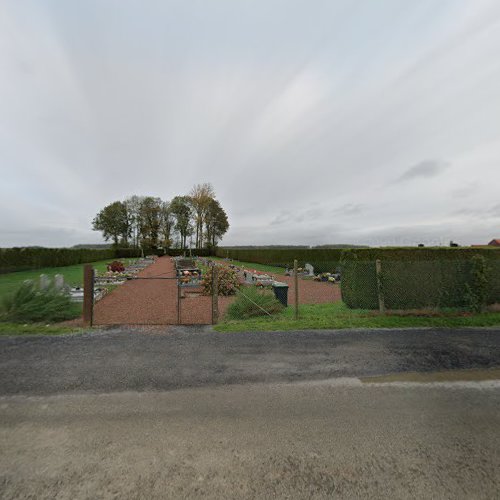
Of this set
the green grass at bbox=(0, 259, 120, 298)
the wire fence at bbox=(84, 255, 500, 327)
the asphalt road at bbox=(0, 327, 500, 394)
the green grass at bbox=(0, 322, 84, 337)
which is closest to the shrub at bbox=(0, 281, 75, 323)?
the green grass at bbox=(0, 322, 84, 337)

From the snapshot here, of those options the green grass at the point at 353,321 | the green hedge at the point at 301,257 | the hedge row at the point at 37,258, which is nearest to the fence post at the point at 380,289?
the green grass at the point at 353,321

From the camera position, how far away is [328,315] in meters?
8.07

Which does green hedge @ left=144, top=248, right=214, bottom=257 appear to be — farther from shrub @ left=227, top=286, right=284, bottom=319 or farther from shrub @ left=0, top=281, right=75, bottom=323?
shrub @ left=227, top=286, right=284, bottom=319

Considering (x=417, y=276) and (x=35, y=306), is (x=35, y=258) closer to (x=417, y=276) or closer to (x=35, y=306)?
(x=35, y=306)

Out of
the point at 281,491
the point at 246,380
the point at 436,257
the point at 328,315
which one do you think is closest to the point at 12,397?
the point at 246,380

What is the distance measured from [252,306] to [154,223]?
62.8m

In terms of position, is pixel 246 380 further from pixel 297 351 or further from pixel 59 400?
pixel 59 400

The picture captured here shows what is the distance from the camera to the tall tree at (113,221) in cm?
6488

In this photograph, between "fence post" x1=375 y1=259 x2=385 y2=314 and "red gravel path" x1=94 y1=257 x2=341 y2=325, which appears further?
"fence post" x1=375 y1=259 x2=385 y2=314

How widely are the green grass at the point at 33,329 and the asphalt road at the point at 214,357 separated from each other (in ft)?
1.32

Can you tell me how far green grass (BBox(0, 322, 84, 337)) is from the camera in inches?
245

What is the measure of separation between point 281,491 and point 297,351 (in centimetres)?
321

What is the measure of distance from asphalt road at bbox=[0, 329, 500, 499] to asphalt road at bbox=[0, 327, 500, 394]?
39 millimetres

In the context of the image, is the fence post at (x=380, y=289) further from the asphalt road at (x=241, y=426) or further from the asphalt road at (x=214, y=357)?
the asphalt road at (x=241, y=426)
